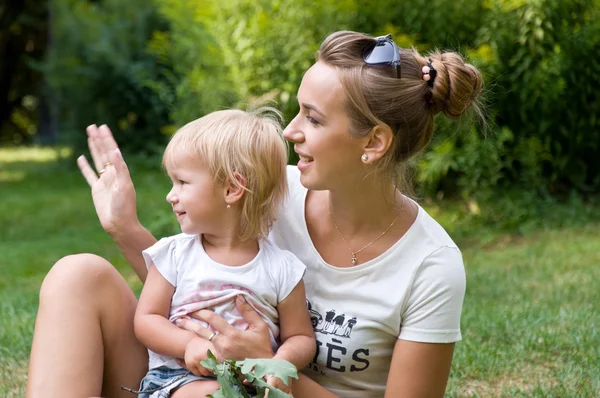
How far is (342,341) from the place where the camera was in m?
2.48

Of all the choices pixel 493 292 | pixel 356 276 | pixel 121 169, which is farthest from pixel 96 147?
pixel 493 292

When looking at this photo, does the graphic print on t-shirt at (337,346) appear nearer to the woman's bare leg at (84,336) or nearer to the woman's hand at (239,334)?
the woman's hand at (239,334)

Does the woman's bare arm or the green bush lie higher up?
the woman's bare arm

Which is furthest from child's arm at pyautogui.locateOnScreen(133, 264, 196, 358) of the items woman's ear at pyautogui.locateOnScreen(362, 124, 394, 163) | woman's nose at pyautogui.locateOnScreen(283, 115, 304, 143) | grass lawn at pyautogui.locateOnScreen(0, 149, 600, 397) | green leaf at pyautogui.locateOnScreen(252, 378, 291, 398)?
grass lawn at pyautogui.locateOnScreen(0, 149, 600, 397)

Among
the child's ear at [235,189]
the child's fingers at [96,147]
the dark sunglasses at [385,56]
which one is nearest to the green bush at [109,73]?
the child's fingers at [96,147]

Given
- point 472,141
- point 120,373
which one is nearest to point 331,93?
point 120,373

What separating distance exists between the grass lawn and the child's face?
1.35m

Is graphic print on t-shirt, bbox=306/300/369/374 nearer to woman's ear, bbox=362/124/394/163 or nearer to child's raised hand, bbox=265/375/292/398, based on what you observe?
child's raised hand, bbox=265/375/292/398

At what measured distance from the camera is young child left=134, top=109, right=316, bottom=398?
7.94 feet

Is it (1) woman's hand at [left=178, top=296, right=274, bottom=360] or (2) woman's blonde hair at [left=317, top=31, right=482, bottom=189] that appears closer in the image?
(1) woman's hand at [left=178, top=296, right=274, bottom=360]

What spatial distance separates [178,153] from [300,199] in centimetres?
44

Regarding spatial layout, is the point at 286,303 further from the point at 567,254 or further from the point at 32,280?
the point at 32,280

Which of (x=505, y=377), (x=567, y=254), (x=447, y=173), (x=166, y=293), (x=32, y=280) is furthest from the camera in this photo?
(x=447, y=173)

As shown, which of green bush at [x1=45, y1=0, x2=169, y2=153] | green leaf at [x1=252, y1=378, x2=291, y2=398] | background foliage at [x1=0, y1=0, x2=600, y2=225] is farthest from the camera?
green bush at [x1=45, y1=0, x2=169, y2=153]
